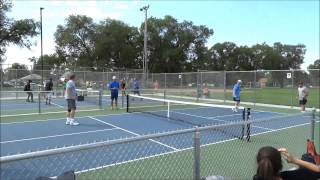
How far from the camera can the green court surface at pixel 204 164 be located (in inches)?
283

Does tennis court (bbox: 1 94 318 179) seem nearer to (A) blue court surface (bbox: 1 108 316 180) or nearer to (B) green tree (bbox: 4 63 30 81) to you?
(A) blue court surface (bbox: 1 108 316 180)

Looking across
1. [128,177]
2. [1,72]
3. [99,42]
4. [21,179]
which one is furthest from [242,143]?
[99,42]

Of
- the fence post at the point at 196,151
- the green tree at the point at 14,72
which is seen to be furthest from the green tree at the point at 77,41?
the fence post at the point at 196,151

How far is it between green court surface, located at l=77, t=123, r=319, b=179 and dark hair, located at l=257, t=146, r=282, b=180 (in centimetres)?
285

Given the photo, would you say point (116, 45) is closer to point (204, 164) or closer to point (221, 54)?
point (221, 54)

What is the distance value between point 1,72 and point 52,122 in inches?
820

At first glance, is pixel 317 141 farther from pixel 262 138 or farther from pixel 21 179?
pixel 21 179

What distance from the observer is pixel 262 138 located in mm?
11453

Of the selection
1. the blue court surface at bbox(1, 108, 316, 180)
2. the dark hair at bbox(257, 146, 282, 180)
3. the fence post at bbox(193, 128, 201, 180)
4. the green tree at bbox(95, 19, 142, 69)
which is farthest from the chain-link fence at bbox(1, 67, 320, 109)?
the green tree at bbox(95, 19, 142, 69)

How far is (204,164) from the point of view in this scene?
8.17 m

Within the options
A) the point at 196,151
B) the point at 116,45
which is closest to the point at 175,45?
the point at 116,45

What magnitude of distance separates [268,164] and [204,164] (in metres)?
4.65

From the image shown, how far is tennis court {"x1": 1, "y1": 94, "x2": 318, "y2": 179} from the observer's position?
19.9 ft

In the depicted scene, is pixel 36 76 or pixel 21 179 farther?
pixel 36 76
